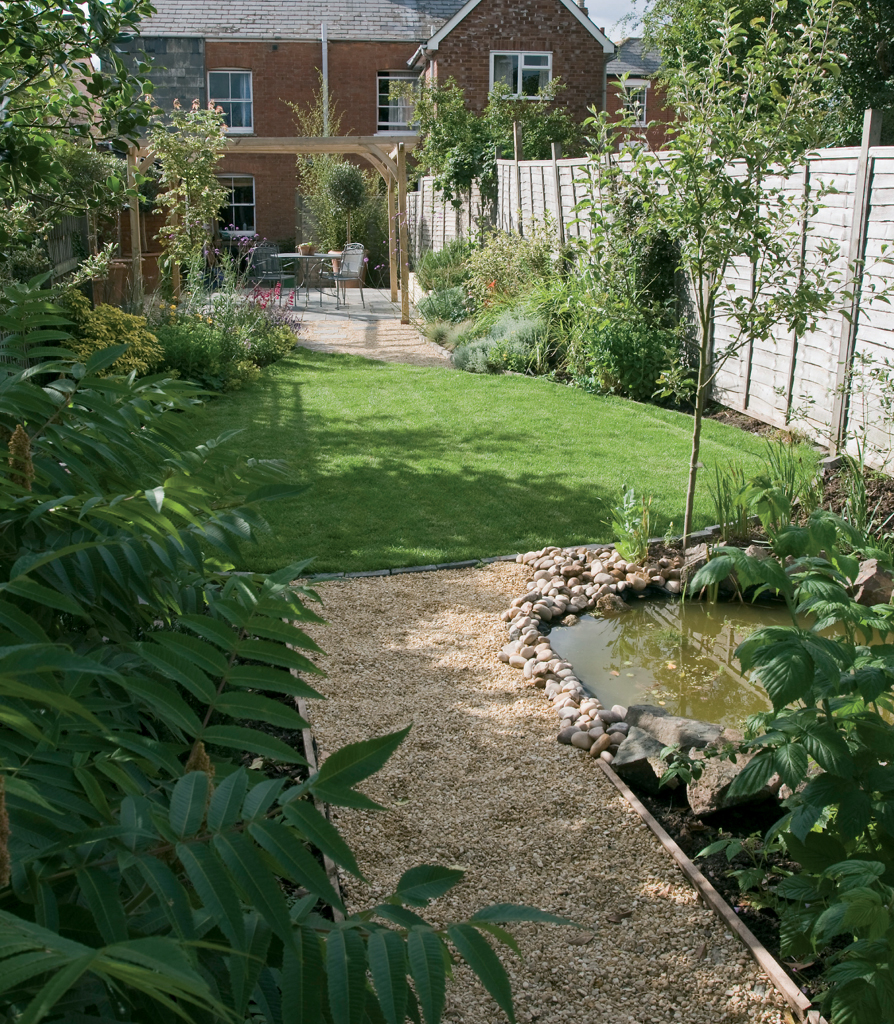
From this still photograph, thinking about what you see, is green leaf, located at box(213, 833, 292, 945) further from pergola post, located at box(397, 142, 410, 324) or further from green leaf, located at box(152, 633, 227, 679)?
pergola post, located at box(397, 142, 410, 324)

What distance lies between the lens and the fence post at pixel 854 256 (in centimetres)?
737

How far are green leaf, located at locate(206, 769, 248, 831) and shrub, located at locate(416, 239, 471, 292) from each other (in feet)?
49.5

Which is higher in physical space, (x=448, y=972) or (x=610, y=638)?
(x=448, y=972)

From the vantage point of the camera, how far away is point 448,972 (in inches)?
50.2

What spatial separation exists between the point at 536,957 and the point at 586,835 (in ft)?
2.20

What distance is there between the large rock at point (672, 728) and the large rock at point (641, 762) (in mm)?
57

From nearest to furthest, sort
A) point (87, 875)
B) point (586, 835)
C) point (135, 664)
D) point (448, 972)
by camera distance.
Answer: point (87, 875) < point (448, 972) < point (135, 664) < point (586, 835)

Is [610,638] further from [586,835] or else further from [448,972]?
[448,972]

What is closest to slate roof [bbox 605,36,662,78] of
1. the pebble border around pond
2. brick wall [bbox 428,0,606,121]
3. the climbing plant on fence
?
brick wall [bbox 428,0,606,121]

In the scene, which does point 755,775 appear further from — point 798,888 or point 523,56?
point 523,56

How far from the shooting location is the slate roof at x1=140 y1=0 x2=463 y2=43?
27.0 meters

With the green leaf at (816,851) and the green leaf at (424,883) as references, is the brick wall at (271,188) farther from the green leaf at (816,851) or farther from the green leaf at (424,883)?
the green leaf at (424,883)

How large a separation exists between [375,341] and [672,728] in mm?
11724

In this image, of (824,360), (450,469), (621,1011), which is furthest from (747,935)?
(824,360)
